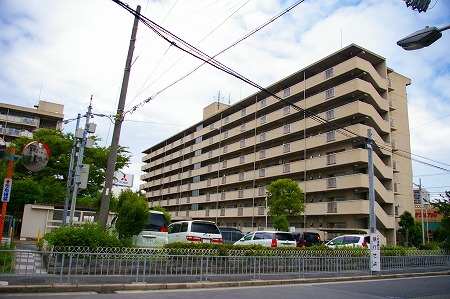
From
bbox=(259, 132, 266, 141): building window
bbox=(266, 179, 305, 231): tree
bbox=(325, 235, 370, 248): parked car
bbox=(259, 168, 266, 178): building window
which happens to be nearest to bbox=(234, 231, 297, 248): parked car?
bbox=(325, 235, 370, 248): parked car

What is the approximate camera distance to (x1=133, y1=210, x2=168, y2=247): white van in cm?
1497

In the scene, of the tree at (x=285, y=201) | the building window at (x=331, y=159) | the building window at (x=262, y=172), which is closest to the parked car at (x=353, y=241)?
the tree at (x=285, y=201)

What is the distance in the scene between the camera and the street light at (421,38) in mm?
6766

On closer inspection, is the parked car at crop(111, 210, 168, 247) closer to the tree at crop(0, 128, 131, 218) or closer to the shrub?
the shrub

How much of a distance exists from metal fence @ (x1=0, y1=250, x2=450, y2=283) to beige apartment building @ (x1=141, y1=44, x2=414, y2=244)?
1129 centimetres

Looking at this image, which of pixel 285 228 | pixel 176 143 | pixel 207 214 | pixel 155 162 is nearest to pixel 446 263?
pixel 285 228

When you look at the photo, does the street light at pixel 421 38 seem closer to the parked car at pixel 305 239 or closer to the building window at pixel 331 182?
the parked car at pixel 305 239

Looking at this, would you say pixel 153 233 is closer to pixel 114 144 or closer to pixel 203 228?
pixel 203 228

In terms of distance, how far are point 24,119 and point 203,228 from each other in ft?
171

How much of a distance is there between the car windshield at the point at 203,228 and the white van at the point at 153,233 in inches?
71.9

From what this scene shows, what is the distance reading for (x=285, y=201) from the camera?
1331 inches

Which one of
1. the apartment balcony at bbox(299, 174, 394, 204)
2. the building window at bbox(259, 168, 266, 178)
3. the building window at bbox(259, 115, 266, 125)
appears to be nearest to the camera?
the apartment balcony at bbox(299, 174, 394, 204)

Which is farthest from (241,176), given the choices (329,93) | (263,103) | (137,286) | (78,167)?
(137,286)

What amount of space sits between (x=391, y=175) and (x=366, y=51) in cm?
1229
